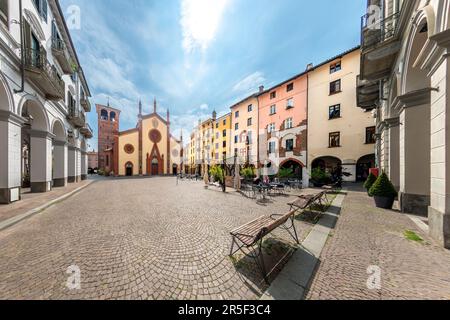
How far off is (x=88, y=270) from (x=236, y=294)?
2631 mm

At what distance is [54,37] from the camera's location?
1202cm

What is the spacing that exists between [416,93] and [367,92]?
6894mm

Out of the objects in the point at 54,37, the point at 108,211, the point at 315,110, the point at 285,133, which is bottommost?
the point at 108,211

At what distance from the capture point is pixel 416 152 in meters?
6.23

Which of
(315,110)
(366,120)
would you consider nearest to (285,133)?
(315,110)

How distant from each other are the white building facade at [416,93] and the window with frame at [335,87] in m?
5.82

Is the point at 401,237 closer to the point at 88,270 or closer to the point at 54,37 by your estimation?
the point at 88,270

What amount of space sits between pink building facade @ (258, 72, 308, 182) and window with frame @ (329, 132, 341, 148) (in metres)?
2.50

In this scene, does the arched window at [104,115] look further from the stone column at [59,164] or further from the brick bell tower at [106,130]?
the stone column at [59,164]

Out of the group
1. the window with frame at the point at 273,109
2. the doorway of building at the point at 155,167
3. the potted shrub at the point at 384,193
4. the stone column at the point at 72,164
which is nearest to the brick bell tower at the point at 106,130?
the doorway of building at the point at 155,167

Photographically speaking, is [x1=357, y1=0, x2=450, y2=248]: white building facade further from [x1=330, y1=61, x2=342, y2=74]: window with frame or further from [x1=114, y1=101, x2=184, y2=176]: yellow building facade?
[x1=114, y1=101, x2=184, y2=176]: yellow building facade

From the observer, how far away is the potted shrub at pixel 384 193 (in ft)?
22.6

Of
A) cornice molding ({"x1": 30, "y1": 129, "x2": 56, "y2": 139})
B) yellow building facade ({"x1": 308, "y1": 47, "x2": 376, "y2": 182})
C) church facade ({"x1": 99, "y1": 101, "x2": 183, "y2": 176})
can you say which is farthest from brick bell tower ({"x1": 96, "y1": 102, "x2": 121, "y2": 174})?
yellow building facade ({"x1": 308, "y1": 47, "x2": 376, "y2": 182})

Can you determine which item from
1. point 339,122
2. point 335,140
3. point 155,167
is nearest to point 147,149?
point 155,167
